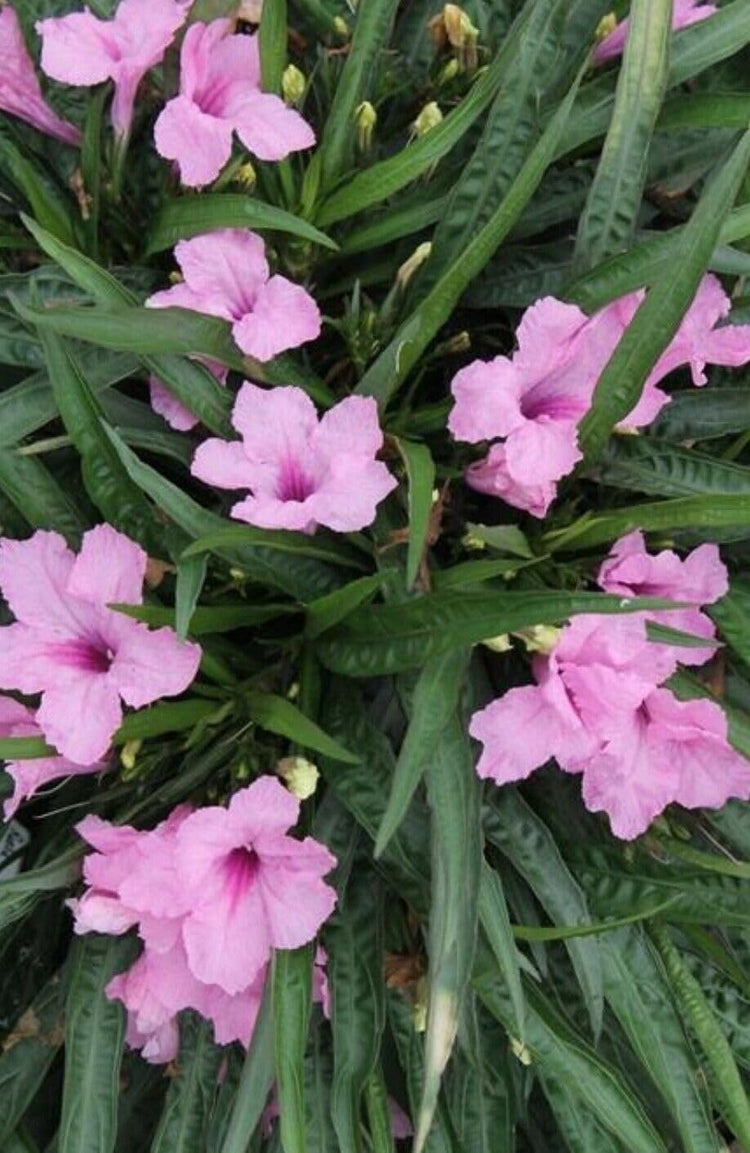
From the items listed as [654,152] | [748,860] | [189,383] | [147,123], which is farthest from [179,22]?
[748,860]

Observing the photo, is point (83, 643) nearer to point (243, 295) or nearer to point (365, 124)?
point (243, 295)

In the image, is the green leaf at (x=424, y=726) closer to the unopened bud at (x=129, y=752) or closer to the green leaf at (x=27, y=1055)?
the unopened bud at (x=129, y=752)

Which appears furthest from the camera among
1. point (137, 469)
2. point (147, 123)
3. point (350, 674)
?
point (147, 123)

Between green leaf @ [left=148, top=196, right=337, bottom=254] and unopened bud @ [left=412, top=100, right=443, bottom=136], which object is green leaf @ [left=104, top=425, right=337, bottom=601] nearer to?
green leaf @ [left=148, top=196, right=337, bottom=254]

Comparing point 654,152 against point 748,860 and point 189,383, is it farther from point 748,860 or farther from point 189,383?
point 748,860

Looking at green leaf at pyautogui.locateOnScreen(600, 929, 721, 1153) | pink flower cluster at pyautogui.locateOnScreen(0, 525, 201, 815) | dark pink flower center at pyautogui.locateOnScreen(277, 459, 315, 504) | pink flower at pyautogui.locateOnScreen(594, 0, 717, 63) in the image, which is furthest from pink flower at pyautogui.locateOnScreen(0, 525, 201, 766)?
pink flower at pyautogui.locateOnScreen(594, 0, 717, 63)

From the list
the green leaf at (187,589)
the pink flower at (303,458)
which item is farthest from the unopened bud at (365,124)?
the green leaf at (187,589)

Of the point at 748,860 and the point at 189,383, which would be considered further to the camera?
the point at 748,860
